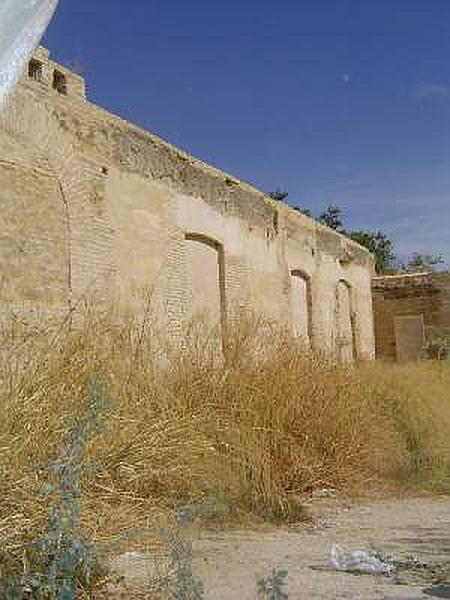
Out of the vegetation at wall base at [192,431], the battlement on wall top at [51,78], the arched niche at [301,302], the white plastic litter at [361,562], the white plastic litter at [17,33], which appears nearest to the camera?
the white plastic litter at [17,33]

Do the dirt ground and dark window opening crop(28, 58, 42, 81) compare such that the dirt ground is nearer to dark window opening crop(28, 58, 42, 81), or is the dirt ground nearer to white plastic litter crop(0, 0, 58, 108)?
white plastic litter crop(0, 0, 58, 108)

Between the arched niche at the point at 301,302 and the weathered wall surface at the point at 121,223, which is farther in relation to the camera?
the arched niche at the point at 301,302

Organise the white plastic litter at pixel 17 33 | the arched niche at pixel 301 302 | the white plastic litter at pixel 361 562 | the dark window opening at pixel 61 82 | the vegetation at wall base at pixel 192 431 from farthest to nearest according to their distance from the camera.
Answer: the arched niche at pixel 301 302, the dark window opening at pixel 61 82, the white plastic litter at pixel 361 562, the vegetation at wall base at pixel 192 431, the white plastic litter at pixel 17 33

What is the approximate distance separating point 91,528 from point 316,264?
11.6m

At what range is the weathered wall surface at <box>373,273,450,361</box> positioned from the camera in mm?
18375

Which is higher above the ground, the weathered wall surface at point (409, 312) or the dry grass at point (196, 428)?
the weathered wall surface at point (409, 312)

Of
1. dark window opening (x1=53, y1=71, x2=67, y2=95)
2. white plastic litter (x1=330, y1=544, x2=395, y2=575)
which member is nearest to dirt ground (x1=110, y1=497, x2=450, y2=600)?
white plastic litter (x1=330, y1=544, x2=395, y2=575)

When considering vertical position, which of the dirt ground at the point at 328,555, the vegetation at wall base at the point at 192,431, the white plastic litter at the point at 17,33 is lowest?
the dirt ground at the point at 328,555

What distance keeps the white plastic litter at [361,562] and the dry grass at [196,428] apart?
3.13 ft

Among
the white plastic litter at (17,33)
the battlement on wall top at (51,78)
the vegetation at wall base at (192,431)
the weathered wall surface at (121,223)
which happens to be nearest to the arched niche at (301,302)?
the weathered wall surface at (121,223)

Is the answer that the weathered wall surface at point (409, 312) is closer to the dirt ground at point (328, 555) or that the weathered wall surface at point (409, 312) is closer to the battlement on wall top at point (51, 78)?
the battlement on wall top at point (51, 78)

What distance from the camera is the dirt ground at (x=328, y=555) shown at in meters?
3.54

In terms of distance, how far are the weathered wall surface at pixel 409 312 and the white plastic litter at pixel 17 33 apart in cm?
1724

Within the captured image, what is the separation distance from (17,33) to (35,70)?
6118 millimetres
